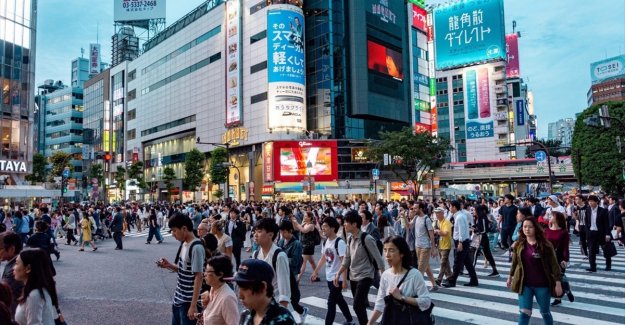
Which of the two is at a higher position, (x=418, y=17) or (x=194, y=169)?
(x=418, y=17)

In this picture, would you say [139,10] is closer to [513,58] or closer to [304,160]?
[304,160]

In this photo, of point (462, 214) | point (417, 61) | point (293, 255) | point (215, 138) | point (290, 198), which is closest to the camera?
point (293, 255)

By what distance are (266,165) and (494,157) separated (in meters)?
54.2

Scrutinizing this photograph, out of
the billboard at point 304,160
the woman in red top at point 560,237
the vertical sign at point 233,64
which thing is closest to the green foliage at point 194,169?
the vertical sign at point 233,64

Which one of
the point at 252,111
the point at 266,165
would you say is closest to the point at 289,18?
the point at 252,111

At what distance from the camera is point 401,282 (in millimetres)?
3930

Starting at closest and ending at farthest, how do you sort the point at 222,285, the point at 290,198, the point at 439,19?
the point at 222,285 → the point at 290,198 → the point at 439,19

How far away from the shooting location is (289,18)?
173 feet

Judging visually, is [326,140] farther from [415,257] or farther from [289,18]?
[415,257]

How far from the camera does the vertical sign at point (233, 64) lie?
5700 cm

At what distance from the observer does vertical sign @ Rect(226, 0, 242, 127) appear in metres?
57.0

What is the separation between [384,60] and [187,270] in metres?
58.7

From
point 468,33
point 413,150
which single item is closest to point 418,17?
point 468,33

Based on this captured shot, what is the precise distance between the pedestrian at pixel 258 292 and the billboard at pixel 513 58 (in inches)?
4552
